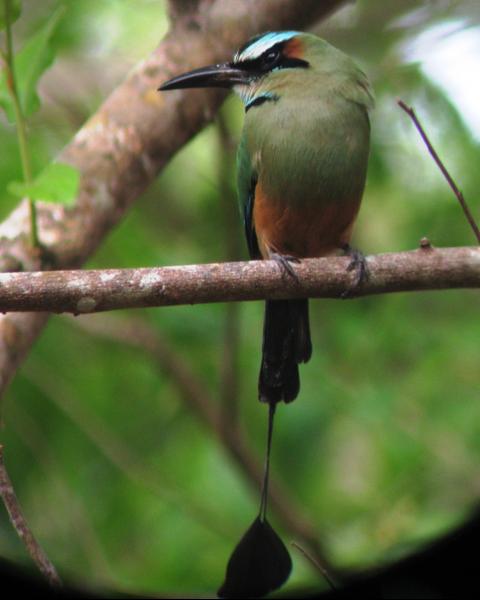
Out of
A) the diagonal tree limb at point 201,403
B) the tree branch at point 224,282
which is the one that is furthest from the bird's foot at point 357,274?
the diagonal tree limb at point 201,403

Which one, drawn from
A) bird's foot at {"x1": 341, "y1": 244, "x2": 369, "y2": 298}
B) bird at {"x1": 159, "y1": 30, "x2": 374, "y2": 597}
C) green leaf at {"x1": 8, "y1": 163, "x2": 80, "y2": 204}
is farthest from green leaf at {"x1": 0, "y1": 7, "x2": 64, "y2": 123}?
bird's foot at {"x1": 341, "y1": 244, "x2": 369, "y2": 298}

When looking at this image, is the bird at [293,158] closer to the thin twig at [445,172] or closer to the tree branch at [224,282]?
the tree branch at [224,282]

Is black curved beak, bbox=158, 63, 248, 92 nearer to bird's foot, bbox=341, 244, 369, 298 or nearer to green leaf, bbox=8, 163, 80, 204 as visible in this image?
green leaf, bbox=8, 163, 80, 204

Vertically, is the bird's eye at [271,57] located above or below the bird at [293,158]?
above

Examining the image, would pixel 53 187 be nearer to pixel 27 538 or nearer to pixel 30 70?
pixel 30 70

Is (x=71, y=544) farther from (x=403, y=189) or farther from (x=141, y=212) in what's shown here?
(x=403, y=189)

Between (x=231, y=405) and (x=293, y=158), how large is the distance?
3.70 feet

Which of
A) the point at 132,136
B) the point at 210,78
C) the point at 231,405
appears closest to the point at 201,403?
the point at 231,405

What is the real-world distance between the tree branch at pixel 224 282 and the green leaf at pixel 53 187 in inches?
9.3

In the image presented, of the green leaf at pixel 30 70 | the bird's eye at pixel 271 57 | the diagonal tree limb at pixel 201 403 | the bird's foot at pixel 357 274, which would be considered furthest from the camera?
the diagonal tree limb at pixel 201 403

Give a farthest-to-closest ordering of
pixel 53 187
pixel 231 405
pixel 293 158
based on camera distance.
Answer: pixel 231 405 < pixel 293 158 < pixel 53 187

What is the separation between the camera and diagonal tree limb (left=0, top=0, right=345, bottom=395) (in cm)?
284

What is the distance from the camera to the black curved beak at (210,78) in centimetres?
324

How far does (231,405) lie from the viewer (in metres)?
3.82
